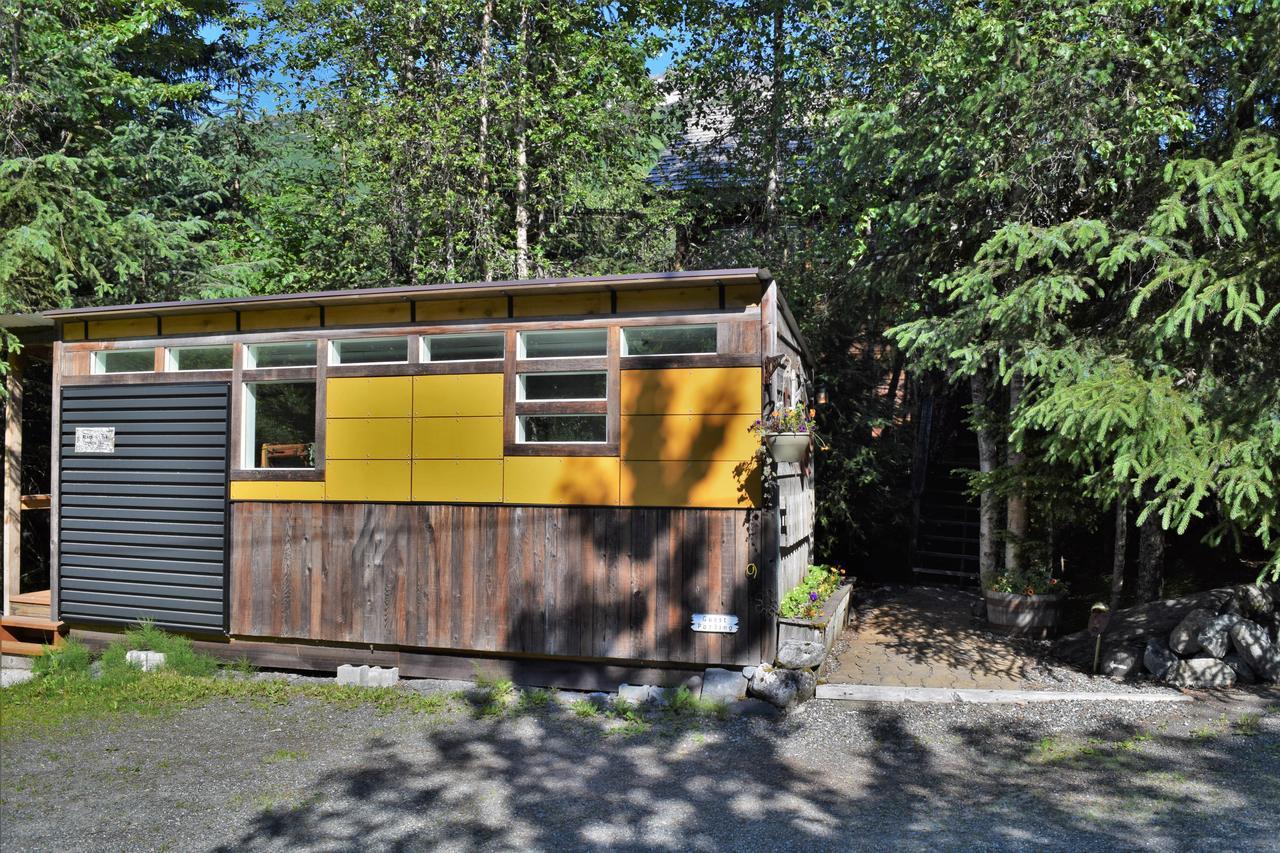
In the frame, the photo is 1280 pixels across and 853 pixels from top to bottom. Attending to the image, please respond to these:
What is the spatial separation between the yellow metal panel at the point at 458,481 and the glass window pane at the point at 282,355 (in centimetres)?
131

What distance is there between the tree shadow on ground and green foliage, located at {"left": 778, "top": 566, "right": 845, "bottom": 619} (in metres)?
0.74

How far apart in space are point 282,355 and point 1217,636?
7.25m

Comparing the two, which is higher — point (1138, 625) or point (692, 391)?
point (692, 391)

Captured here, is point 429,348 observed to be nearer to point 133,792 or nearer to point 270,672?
point 270,672

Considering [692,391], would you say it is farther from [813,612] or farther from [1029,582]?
[1029,582]

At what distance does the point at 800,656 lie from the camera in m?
6.39

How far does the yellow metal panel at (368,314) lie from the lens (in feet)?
23.6

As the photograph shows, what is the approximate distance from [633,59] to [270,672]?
891 cm

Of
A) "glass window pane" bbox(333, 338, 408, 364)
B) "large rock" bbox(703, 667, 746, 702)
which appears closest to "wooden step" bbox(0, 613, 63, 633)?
"glass window pane" bbox(333, 338, 408, 364)

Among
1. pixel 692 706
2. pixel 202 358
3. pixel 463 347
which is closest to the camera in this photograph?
pixel 692 706

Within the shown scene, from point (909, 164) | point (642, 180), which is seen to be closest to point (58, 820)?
point (909, 164)

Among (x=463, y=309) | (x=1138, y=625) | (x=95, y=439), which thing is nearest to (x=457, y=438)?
(x=463, y=309)

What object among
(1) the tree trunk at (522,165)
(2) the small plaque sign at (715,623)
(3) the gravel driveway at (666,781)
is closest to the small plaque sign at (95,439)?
(3) the gravel driveway at (666,781)

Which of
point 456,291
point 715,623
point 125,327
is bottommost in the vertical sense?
point 715,623
